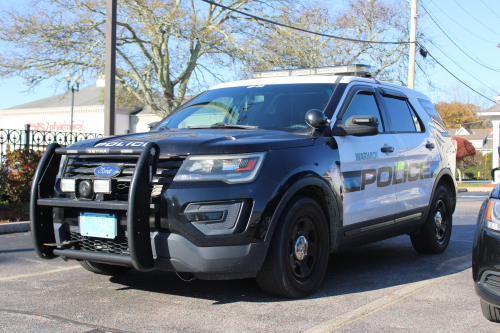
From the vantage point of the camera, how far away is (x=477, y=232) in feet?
11.5

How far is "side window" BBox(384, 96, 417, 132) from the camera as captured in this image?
5.70 m

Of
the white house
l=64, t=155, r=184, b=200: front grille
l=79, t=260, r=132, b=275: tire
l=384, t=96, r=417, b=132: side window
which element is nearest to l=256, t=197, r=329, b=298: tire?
l=64, t=155, r=184, b=200: front grille

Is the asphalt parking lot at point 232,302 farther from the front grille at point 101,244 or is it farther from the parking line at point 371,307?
the front grille at point 101,244

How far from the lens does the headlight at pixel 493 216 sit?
3.32 metres

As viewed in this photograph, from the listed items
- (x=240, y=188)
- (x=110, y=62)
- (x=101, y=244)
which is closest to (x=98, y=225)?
(x=101, y=244)

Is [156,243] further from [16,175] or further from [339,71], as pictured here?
[16,175]

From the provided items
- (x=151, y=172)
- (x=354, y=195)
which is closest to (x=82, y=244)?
(x=151, y=172)

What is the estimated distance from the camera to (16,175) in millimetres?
9617

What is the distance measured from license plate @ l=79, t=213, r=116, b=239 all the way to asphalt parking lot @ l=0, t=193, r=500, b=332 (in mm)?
566

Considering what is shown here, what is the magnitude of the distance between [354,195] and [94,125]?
145 feet

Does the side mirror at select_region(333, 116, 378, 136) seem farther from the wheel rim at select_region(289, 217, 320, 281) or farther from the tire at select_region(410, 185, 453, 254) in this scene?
the tire at select_region(410, 185, 453, 254)

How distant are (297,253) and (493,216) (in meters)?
1.47

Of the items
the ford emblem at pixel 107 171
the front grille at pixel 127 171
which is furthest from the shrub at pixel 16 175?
the ford emblem at pixel 107 171

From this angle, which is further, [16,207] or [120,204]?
[16,207]
